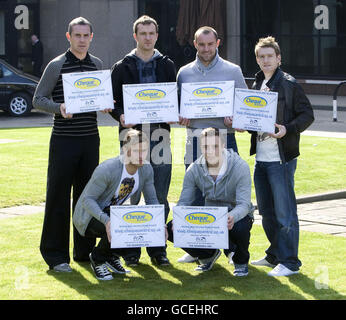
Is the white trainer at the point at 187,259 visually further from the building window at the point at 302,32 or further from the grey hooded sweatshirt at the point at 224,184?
the building window at the point at 302,32

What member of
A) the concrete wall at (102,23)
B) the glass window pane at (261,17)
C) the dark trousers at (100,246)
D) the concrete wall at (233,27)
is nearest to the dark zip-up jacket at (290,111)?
the dark trousers at (100,246)

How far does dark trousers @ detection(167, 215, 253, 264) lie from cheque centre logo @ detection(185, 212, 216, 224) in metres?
0.30

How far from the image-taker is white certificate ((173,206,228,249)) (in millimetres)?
7359

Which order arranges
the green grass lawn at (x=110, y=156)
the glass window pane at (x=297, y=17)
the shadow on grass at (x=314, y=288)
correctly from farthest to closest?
the glass window pane at (x=297, y=17) → the green grass lawn at (x=110, y=156) → the shadow on grass at (x=314, y=288)

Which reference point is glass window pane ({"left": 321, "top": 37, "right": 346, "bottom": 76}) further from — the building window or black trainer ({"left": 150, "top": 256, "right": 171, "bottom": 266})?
black trainer ({"left": 150, "top": 256, "right": 171, "bottom": 266})

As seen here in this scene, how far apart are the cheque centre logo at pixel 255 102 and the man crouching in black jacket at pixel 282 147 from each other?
0.46ft

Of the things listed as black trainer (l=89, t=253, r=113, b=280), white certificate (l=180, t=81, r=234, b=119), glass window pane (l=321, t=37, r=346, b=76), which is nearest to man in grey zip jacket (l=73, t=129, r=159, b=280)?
black trainer (l=89, t=253, r=113, b=280)

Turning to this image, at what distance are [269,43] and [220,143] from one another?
94 cm

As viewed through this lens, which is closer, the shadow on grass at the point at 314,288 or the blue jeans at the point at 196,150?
the shadow on grass at the point at 314,288

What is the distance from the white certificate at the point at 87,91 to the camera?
780 cm

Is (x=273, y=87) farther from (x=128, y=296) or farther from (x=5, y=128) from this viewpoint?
(x=5, y=128)

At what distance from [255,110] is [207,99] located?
1.79ft

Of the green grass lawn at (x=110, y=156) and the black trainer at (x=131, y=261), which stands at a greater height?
the black trainer at (x=131, y=261)

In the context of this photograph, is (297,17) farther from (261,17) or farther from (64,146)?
(64,146)
